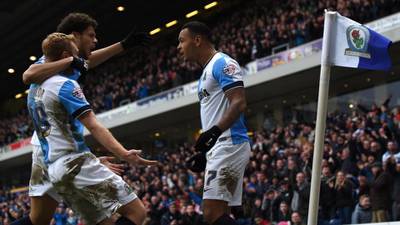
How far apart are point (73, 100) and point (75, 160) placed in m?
0.41

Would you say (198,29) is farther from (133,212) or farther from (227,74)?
(133,212)

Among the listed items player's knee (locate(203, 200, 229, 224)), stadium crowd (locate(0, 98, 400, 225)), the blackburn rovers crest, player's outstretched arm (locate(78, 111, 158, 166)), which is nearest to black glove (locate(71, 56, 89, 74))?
player's outstretched arm (locate(78, 111, 158, 166))

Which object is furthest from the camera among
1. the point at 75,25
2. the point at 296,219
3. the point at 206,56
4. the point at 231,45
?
the point at 231,45

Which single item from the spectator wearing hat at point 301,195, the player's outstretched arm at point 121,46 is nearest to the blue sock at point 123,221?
the player's outstretched arm at point 121,46

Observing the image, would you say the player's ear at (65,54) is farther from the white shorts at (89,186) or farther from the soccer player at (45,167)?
the white shorts at (89,186)

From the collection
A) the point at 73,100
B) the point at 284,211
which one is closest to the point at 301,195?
the point at 284,211

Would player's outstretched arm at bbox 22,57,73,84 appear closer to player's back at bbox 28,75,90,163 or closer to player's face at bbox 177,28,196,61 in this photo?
player's back at bbox 28,75,90,163

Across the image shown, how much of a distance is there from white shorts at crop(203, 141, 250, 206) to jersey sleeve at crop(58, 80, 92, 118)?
1041mm

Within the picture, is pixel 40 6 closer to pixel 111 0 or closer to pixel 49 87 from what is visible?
pixel 111 0

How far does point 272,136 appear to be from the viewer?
16625 millimetres

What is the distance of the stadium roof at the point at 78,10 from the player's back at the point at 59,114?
22.9 metres

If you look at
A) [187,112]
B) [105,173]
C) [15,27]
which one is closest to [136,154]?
[105,173]

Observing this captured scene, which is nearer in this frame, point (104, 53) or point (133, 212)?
point (133, 212)

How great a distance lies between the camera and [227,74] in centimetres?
452
